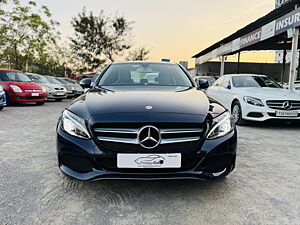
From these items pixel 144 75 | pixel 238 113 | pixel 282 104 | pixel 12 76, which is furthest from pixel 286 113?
pixel 12 76

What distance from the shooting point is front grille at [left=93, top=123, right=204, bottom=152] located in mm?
2016

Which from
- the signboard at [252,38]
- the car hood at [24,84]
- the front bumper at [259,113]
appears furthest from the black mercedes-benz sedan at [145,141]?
the signboard at [252,38]

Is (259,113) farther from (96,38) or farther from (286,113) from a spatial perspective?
(96,38)

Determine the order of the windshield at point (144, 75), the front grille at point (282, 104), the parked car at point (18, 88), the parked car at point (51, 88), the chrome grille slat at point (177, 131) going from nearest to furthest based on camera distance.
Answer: the chrome grille slat at point (177, 131), the windshield at point (144, 75), the front grille at point (282, 104), the parked car at point (18, 88), the parked car at point (51, 88)

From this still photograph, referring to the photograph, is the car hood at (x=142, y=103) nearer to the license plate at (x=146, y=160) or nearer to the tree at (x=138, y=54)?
the license plate at (x=146, y=160)

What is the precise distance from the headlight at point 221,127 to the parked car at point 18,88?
9.39 m

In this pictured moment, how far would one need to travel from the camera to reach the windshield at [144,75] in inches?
135

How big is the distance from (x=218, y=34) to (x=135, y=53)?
1340cm

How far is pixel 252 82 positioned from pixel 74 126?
5924 mm

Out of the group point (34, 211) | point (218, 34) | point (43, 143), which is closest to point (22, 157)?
point (43, 143)

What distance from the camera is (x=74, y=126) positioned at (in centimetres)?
218

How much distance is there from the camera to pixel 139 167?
6.60 feet

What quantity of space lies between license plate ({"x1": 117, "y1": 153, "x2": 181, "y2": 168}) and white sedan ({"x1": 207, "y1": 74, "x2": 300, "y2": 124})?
4.39 metres

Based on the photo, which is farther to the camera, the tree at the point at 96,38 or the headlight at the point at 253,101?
the tree at the point at 96,38
